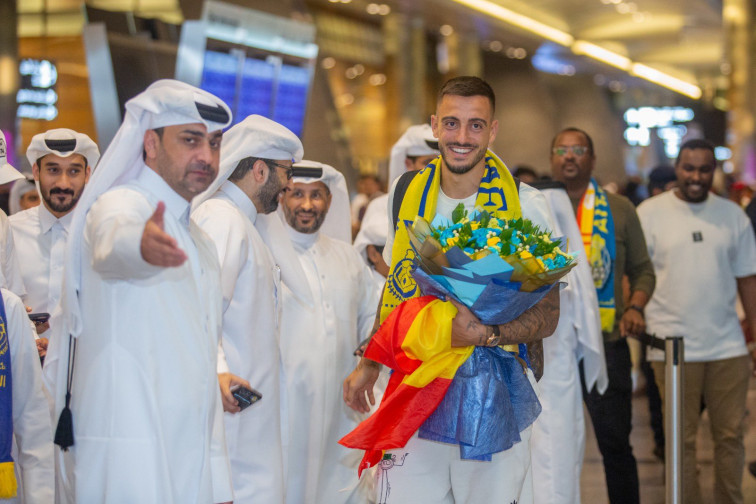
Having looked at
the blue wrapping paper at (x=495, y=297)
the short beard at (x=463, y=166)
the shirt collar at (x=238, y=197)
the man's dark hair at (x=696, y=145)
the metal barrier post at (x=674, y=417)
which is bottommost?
the metal barrier post at (x=674, y=417)

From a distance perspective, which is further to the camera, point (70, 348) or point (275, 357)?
point (275, 357)

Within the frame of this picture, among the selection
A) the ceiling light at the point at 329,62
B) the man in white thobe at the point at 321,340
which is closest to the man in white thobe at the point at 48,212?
the man in white thobe at the point at 321,340

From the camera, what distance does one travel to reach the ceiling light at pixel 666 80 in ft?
106

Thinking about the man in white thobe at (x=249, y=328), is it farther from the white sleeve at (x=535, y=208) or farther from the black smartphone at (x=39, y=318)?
the white sleeve at (x=535, y=208)

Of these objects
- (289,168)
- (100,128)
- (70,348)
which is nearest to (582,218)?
(289,168)

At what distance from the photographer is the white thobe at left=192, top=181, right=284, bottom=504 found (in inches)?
152

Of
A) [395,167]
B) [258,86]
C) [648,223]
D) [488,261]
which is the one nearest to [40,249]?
[395,167]

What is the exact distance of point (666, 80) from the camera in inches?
1387

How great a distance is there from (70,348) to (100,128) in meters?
8.68

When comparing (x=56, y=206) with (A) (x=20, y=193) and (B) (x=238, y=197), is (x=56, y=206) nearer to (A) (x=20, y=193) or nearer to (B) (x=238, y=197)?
(B) (x=238, y=197)

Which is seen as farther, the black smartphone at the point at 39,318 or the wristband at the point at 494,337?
the black smartphone at the point at 39,318

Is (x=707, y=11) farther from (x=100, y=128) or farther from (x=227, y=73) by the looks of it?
(x=100, y=128)

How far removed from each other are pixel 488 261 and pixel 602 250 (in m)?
2.49

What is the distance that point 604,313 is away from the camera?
17.5 ft
